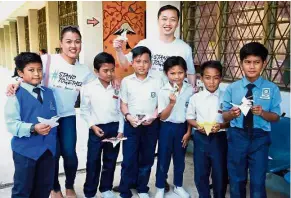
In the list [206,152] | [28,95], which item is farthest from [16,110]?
[206,152]

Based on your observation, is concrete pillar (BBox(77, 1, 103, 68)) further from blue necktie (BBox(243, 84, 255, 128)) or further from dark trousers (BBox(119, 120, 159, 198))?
blue necktie (BBox(243, 84, 255, 128))

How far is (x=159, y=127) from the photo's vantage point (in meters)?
2.83

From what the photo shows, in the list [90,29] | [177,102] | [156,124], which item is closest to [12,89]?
[156,124]

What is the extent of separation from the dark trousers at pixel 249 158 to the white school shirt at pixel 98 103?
102 centimetres

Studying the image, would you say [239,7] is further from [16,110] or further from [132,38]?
[16,110]

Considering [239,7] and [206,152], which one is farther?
[239,7]

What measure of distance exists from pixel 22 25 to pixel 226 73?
13760 millimetres

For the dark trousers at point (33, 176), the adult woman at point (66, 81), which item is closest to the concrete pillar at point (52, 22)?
the adult woman at point (66, 81)

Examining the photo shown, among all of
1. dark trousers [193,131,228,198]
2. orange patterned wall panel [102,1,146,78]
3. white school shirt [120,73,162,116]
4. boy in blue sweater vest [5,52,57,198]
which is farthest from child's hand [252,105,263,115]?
orange patterned wall panel [102,1,146,78]

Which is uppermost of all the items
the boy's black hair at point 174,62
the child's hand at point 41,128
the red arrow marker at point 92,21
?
the red arrow marker at point 92,21

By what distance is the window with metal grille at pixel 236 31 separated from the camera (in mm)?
3857

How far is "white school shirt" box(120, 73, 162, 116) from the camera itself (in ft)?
8.89

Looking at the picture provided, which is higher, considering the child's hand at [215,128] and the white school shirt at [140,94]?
the white school shirt at [140,94]

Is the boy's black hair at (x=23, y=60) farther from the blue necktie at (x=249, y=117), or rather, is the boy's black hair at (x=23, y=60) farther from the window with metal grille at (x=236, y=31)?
the window with metal grille at (x=236, y=31)
